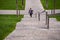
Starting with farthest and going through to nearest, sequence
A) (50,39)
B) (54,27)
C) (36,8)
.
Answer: (36,8) → (54,27) → (50,39)

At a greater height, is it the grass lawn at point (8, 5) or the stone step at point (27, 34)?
the grass lawn at point (8, 5)

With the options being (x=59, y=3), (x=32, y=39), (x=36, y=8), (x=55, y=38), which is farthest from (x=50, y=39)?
(x=59, y=3)

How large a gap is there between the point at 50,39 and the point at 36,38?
0.54 m

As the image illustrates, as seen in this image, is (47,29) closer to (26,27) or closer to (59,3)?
(26,27)

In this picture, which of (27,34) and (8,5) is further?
(8,5)

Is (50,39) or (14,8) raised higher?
(14,8)

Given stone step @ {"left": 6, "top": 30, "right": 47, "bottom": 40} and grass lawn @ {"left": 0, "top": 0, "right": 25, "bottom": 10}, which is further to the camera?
grass lawn @ {"left": 0, "top": 0, "right": 25, "bottom": 10}

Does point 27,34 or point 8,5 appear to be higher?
point 8,5

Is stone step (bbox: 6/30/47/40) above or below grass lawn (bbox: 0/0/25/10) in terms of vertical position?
below

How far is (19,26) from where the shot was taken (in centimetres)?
840

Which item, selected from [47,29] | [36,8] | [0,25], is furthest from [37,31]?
[36,8]

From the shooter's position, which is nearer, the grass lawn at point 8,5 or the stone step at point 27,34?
the stone step at point 27,34

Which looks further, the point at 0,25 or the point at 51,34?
the point at 0,25

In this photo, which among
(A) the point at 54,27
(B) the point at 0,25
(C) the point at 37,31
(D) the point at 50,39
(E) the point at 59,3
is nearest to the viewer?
(D) the point at 50,39
